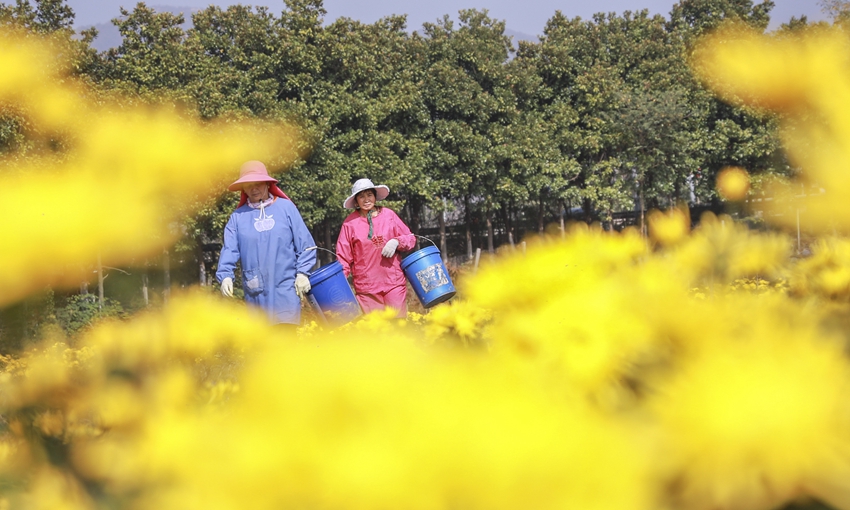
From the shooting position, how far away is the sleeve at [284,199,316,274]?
4246 millimetres

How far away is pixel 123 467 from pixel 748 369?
46 cm

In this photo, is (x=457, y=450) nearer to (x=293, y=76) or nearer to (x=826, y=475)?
(x=826, y=475)

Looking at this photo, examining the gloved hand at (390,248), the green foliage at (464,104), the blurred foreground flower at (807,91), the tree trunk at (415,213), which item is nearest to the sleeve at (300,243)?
the gloved hand at (390,248)

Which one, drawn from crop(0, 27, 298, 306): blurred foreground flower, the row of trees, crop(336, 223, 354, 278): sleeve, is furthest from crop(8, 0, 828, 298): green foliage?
crop(0, 27, 298, 306): blurred foreground flower

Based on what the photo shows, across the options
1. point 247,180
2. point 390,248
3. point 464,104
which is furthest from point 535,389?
point 464,104

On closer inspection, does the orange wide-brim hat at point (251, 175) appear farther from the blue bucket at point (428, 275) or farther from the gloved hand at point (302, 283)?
the blue bucket at point (428, 275)

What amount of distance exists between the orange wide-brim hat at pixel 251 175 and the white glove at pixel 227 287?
498 mm

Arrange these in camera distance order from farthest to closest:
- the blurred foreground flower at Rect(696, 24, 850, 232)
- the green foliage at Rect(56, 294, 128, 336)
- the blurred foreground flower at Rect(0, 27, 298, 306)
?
1. the green foliage at Rect(56, 294, 128, 336)
2. the blurred foreground flower at Rect(0, 27, 298, 306)
3. the blurred foreground flower at Rect(696, 24, 850, 232)

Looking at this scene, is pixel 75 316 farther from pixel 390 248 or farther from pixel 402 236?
pixel 402 236

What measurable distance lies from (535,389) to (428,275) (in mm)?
4017

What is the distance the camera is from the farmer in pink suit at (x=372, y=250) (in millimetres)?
4816

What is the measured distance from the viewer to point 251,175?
4191 millimetres

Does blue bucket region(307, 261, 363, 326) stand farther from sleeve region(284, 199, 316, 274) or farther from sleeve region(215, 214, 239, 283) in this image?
sleeve region(215, 214, 239, 283)

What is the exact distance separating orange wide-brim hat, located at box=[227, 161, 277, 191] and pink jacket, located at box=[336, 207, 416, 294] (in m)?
0.74
